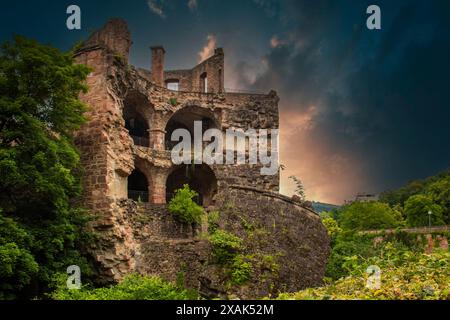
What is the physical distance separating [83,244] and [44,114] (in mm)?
4382

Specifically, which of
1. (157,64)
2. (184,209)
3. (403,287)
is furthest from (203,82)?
(403,287)

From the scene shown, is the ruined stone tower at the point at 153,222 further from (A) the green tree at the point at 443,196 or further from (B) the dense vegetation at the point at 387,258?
(A) the green tree at the point at 443,196

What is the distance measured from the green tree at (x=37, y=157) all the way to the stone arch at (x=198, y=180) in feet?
45.3

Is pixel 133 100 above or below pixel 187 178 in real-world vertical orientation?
above

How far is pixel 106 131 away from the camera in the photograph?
14.0 metres

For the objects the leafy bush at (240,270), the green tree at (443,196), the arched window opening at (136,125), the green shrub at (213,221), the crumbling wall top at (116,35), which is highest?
the crumbling wall top at (116,35)

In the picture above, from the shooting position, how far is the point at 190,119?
28.0 metres

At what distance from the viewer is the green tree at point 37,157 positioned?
9.91 metres

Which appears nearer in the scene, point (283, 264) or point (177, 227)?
point (283, 264)

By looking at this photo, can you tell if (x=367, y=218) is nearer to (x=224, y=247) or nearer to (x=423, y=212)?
(x=423, y=212)

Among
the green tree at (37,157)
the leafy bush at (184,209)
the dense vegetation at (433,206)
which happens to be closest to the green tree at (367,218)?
the dense vegetation at (433,206)

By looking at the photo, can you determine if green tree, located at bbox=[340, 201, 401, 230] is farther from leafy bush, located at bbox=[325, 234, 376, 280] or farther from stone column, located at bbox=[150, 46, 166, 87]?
stone column, located at bbox=[150, 46, 166, 87]
